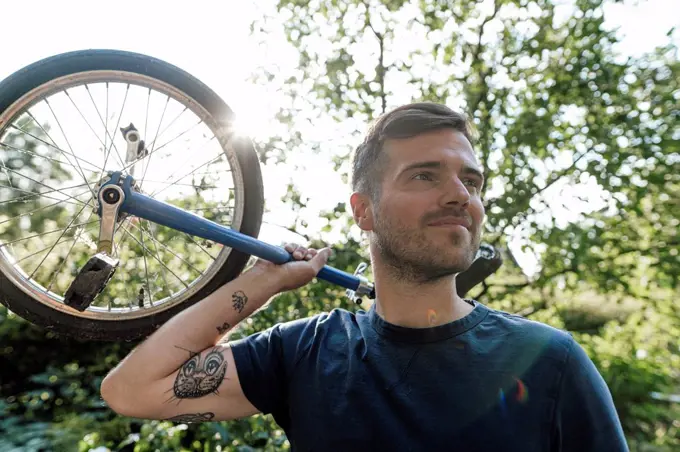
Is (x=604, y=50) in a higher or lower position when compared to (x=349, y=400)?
higher

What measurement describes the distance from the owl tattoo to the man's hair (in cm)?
67

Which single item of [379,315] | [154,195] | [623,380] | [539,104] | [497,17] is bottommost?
[623,380]

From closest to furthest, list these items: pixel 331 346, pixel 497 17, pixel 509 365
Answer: pixel 509 365 → pixel 331 346 → pixel 497 17

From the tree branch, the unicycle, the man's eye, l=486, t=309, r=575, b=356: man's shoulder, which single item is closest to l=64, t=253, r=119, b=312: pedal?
the unicycle

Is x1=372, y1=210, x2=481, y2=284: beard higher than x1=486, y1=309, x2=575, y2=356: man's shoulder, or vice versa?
x1=372, y1=210, x2=481, y2=284: beard

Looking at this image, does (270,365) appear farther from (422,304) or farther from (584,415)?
A: (584,415)

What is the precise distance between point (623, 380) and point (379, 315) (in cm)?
476

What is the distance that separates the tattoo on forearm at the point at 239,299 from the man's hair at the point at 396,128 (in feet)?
1.60

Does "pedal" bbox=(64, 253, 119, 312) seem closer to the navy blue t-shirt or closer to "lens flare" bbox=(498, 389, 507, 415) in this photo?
the navy blue t-shirt

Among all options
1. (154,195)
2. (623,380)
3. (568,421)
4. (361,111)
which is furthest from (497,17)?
(623,380)

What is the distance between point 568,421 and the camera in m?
1.22

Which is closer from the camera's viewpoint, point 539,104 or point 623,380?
point 539,104

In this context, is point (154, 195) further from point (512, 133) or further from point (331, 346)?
point (512, 133)

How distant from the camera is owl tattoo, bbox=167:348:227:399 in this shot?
57.6 inches
